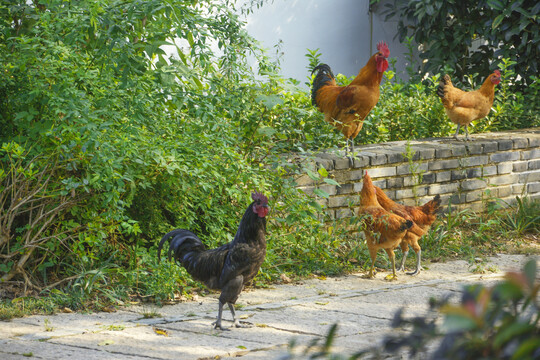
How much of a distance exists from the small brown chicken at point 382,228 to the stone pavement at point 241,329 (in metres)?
0.30

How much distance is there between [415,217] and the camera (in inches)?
245

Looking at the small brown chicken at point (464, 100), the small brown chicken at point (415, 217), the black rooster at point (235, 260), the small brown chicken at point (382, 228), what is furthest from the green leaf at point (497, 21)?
the black rooster at point (235, 260)

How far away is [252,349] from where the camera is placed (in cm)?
397

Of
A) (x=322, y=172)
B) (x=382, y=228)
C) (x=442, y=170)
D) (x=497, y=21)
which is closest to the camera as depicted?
(x=382, y=228)

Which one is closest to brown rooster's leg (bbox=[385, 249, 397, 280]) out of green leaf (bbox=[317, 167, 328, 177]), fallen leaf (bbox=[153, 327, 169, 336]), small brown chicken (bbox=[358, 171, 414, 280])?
small brown chicken (bbox=[358, 171, 414, 280])

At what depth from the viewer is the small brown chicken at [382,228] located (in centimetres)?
578

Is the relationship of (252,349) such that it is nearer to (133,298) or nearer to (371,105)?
(133,298)

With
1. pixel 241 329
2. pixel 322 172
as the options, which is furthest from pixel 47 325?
pixel 322 172

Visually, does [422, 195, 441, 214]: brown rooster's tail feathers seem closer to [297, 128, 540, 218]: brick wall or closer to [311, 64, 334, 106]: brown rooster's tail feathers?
[297, 128, 540, 218]: brick wall

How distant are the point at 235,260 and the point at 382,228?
1760 mm

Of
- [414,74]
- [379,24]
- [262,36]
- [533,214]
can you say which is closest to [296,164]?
[533,214]

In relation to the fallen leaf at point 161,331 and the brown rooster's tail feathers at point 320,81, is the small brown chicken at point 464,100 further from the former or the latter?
the fallen leaf at point 161,331

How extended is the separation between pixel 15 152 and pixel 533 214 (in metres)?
5.76

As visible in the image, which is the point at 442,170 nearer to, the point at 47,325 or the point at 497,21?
the point at 497,21
